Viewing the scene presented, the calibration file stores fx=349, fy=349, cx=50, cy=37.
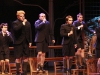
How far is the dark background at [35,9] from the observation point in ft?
53.6

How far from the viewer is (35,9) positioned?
658 inches

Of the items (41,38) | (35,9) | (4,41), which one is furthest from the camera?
(35,9)

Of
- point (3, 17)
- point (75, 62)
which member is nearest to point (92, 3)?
point (3, 17)

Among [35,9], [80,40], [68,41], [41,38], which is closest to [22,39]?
[41,38]

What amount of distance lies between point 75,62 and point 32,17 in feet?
18.2

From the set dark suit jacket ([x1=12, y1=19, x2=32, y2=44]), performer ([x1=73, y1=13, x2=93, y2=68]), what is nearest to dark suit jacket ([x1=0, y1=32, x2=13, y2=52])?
dark suit jacket ([x1=12, y1=19, x2=32, y2=44])

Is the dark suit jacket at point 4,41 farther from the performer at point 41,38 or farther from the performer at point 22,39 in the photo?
the performer at point 22,39

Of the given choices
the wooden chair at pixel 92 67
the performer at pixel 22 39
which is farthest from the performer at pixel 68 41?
the performer at pixel 22 39

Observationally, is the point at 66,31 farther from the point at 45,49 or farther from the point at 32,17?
the point at 32,17

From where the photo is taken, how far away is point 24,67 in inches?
364

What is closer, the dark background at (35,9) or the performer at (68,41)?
the performer at (68,41)

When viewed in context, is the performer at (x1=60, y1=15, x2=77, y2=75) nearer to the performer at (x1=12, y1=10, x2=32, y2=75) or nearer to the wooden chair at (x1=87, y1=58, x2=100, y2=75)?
the wooden chair at (x1=87, y1=58, x2=100, y2=75)

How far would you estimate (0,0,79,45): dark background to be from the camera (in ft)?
53.6

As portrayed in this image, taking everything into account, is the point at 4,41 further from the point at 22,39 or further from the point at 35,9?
the point at 35,9
